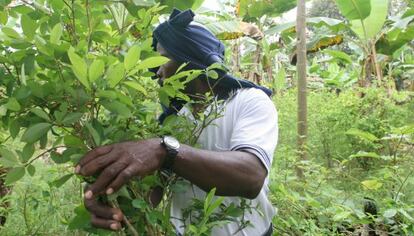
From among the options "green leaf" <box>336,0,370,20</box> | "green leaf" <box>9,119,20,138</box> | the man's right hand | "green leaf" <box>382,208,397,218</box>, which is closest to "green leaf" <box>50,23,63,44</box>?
"green leaf" <box>9,119,20,138</box>

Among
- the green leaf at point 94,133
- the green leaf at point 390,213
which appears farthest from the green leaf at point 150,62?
the green leaf at point 390,213

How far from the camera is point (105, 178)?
844 mm

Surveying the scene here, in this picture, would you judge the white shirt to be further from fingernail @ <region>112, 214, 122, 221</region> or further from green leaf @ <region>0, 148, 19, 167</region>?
green leaf @ <region>0, 148, 19, 167</region>

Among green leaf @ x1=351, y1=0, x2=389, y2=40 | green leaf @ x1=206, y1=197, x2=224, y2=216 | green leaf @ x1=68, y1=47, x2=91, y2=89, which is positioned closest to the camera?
green leaf @ x1=68, y1=47, x2=91, y2=89

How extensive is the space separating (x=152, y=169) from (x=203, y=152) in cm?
14

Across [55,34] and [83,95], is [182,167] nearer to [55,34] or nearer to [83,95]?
[83,95]

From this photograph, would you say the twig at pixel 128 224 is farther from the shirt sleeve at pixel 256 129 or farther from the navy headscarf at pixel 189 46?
the navy headscarf at pixel 189 46

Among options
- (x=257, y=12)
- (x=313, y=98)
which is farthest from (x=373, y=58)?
(x=257, y=12)

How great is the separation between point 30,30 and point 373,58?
5.89 meters

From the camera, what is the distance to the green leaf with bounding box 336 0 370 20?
200 inches

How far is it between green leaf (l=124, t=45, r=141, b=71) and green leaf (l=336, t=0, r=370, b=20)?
478 cm

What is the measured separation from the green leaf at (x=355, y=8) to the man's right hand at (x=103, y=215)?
15.8ft

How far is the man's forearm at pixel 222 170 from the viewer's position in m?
0.96

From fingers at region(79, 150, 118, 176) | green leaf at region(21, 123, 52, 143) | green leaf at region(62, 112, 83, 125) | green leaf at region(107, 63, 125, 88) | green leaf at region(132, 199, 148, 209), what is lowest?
green leaf at region(132, 199, 148, 209)
